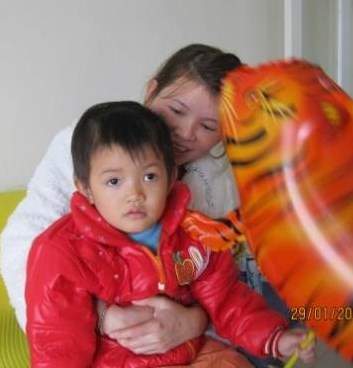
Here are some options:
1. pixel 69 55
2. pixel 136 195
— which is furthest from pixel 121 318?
pixel 69 55

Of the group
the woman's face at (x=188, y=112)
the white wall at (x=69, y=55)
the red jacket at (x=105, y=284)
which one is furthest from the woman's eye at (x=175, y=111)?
the white wall at (x=69, y=55)

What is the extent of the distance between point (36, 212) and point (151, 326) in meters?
0.26

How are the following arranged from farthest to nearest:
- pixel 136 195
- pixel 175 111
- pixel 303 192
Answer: pixel 175 111, pixel 136 195, pixel 303 192

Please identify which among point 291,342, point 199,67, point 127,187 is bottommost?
point 291,342

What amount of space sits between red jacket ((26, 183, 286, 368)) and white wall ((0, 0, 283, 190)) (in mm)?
760

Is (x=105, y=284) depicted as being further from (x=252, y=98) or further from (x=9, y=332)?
(x=9, y=332)

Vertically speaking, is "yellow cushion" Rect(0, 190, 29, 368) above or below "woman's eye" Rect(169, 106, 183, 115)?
Answer: below

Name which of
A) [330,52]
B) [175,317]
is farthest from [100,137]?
[330,52]

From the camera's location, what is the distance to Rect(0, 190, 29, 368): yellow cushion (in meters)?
1.05

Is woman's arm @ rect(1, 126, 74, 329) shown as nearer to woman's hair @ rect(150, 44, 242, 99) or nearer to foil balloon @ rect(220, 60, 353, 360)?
woman's hair @ rect(150, 44, 242, 99)

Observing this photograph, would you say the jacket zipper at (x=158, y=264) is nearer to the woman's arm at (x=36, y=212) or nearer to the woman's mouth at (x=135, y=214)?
the woman's mouth at (x=135, y=214)

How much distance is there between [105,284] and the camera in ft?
2.35

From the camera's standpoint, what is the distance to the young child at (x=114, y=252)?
27.6 inches
